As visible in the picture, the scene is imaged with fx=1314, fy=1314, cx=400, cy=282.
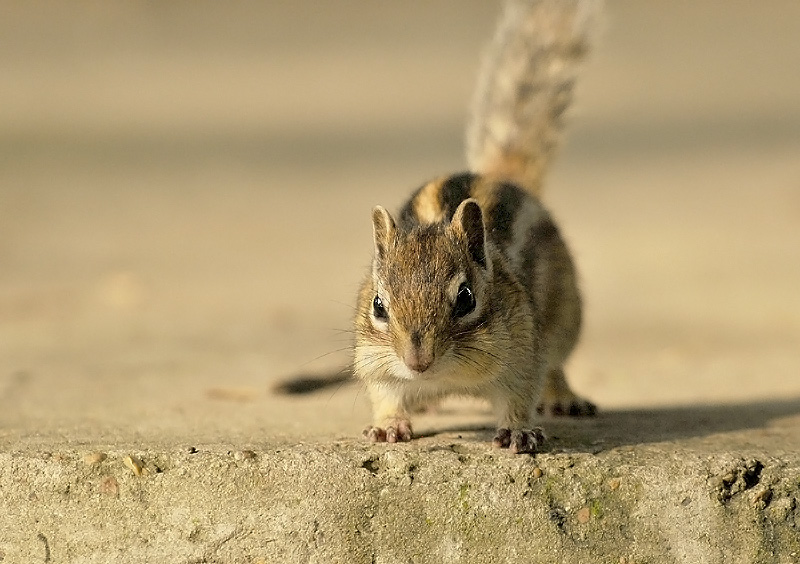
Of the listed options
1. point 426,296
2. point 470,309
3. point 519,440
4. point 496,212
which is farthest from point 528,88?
point 519,440

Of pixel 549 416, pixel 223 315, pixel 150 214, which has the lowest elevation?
pixel 549 416

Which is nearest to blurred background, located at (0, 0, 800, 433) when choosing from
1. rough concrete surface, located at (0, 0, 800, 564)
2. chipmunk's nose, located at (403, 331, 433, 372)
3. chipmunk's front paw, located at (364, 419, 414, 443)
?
rough concrete surface, located at (0, 0, 800, 564)

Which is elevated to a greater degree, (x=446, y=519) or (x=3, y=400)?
(x=3, y=400)

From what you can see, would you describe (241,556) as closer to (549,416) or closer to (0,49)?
(549,416)

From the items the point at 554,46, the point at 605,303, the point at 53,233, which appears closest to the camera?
the point at 554,46

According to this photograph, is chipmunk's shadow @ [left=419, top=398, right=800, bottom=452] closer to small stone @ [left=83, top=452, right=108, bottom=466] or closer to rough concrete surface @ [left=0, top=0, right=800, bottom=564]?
rough concrete surface @ [left=0, top=0, right=800, bottom=564]

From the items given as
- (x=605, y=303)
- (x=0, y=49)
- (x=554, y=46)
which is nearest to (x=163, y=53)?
(x=0, y=49)
